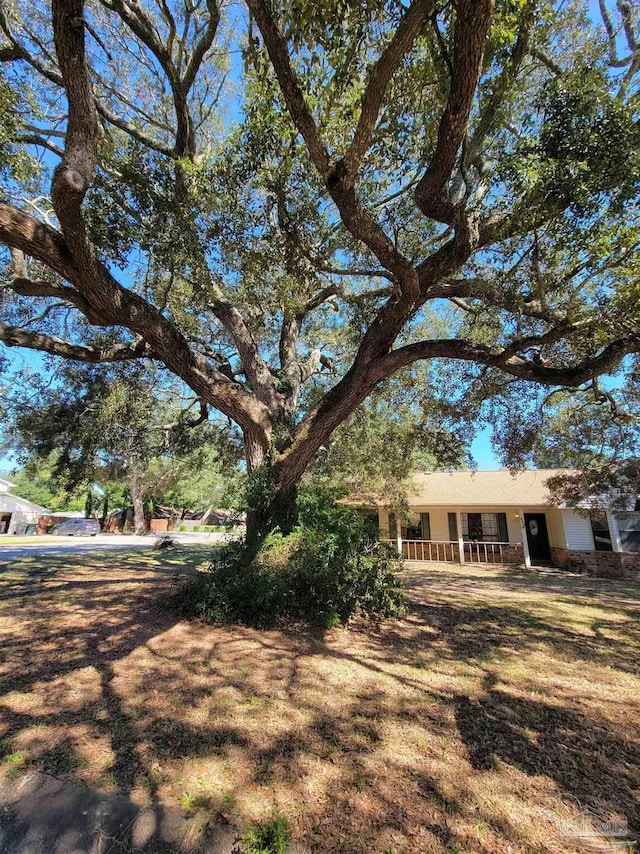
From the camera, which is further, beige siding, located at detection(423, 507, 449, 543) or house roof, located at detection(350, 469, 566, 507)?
beige siding, located at detection(423, 507, 449, 543)

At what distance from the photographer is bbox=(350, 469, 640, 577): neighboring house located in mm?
14688

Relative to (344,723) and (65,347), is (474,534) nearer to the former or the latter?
(344,723)

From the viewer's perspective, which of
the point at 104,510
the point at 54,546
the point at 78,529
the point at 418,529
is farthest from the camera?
the point at 104,510

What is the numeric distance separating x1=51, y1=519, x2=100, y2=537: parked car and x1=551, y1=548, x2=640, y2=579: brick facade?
30.3 metres

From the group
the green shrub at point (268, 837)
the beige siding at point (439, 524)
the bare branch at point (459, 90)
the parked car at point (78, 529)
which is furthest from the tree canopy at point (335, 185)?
the parked car at point (78, 529)

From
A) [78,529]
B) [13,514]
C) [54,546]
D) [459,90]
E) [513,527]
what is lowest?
[54,546]

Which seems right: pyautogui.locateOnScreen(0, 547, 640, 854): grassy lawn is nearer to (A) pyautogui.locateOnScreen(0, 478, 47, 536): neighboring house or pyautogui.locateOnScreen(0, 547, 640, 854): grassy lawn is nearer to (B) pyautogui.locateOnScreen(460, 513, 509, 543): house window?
(B) pyautogui.locateOnScreen(460, 513, 509, 543): house window

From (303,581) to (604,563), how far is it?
1413 centimetres

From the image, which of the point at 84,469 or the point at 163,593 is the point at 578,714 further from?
the point at 84,469

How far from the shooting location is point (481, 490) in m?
17.6

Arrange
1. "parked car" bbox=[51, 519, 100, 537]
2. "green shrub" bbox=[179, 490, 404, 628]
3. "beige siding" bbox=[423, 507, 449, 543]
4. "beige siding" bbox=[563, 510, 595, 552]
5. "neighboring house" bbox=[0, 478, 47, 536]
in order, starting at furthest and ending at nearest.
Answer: "neighboring house" bbox=[0, 478, 47, 536] → "parked car" bbox=[51, 519, 100, 537] → "beige siding" bbox=[423, 507, 449, 543] → "beige siding" bbox=[563, 510, 595, 552] → "green shrub" bbox=[179, 490, 404, 628]

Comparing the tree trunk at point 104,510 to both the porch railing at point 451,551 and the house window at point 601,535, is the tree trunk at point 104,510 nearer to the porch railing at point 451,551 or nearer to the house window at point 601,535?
the porch railing at point 451,551

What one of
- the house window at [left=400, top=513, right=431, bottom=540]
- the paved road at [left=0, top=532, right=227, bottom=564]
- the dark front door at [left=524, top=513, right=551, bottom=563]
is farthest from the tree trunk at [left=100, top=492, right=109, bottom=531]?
the dark front door at [left=524, top=513, right=551, bottom=563]

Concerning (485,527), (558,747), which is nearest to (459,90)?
(558,747)
